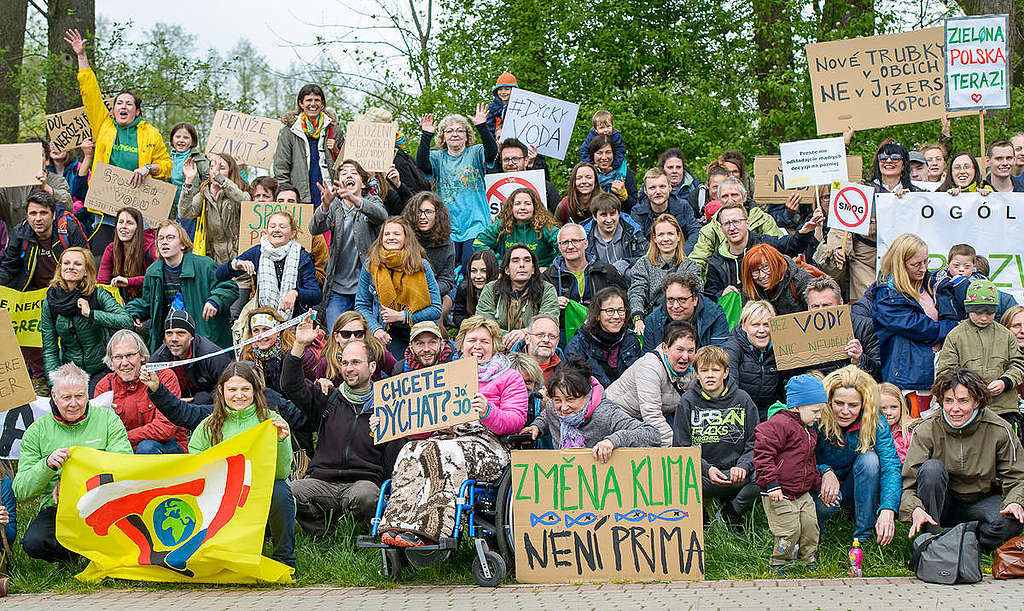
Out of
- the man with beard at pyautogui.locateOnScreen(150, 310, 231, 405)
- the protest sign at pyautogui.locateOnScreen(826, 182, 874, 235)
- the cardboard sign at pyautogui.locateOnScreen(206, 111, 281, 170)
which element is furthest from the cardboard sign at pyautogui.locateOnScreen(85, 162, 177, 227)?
the protest sign at pyautogui.locateOnScreen(826, 182, 874, 235)

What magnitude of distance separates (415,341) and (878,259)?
15.0 ft

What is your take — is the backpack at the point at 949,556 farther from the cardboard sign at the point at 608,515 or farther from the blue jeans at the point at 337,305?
the blue jeans at the point at 337,305

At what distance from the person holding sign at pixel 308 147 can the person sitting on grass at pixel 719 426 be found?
6049 mm

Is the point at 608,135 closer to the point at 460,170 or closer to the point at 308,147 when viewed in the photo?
the point at 460,170

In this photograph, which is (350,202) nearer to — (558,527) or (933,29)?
(558,527)

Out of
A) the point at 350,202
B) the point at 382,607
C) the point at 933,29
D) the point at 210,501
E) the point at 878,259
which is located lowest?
the point at 382,607

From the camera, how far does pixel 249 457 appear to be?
7473mm

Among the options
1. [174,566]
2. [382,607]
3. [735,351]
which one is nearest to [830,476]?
[735,351]

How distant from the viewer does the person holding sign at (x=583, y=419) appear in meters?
7.66

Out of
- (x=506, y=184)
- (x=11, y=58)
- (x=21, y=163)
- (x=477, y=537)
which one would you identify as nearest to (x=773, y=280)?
(x=506, y=184)

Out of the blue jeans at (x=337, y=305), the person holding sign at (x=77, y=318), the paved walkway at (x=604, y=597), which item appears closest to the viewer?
the paved walkway at (x=604, y=597)

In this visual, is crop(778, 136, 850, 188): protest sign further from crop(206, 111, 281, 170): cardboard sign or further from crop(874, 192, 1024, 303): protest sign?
crop(206, 111, 281, 170): cardboard sign

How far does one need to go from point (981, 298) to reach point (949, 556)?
2.41 meters

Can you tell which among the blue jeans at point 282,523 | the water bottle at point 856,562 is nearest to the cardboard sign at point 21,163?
the blue jeans at point 282,523
